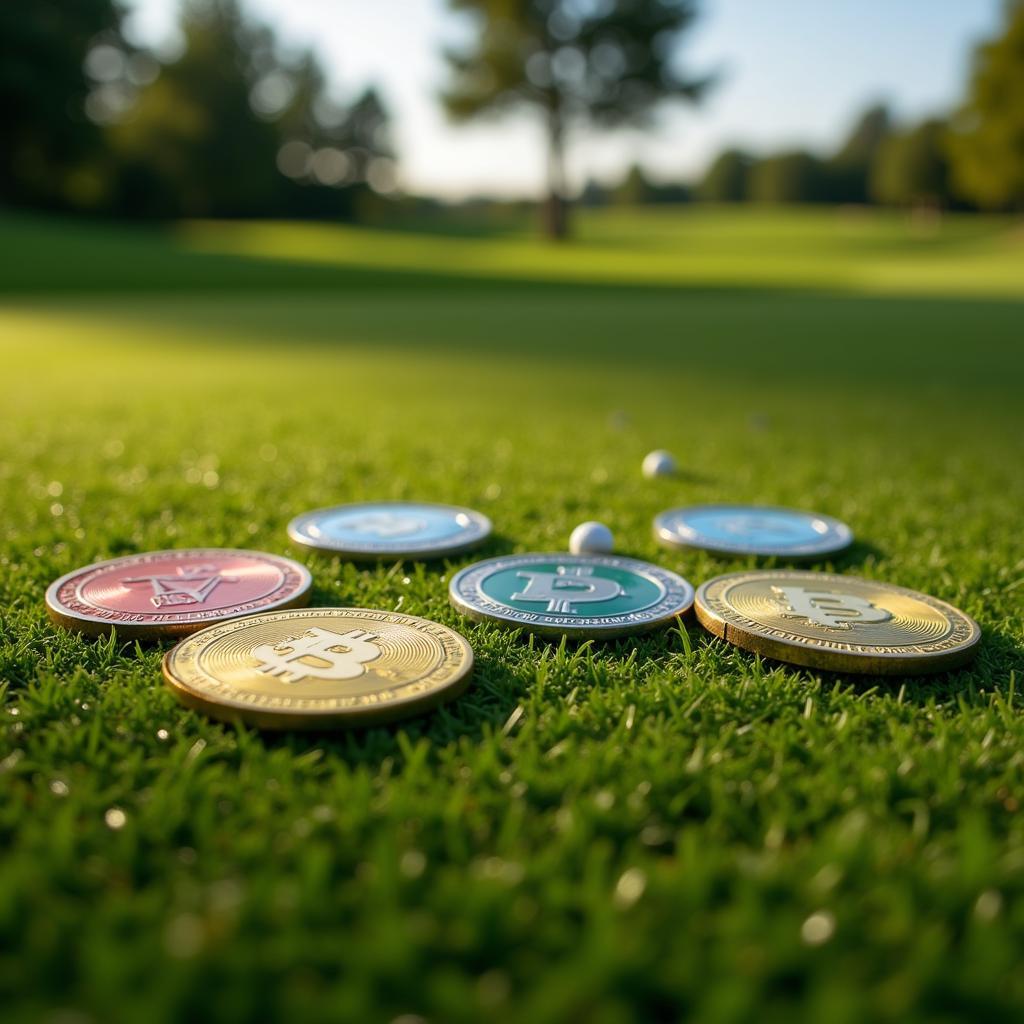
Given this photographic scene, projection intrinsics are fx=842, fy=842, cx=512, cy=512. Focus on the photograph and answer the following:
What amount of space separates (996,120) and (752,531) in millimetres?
53512

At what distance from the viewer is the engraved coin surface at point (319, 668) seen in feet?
4.89

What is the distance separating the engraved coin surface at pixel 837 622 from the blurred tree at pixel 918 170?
68728 millimetres

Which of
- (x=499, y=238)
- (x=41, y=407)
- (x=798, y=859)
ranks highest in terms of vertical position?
(x=499, y=238)

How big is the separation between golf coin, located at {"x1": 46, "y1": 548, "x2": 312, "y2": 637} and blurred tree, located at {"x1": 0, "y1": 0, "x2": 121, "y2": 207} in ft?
130

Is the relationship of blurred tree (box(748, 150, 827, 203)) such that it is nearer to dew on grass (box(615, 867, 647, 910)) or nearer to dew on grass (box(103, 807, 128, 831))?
dew on grass (box(615, 867, 647, 910))

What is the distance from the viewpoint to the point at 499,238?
42188mm

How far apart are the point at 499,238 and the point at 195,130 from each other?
22768 millimetres

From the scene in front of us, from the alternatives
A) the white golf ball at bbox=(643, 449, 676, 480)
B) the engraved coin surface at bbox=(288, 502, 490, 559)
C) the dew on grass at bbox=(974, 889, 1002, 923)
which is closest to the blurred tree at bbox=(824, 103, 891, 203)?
the white golf ball at bbox=(643, 449, 676, 480)

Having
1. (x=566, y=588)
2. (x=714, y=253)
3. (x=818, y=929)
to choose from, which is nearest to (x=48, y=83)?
(x=714, y=253)

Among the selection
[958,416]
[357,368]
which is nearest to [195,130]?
[357,368]

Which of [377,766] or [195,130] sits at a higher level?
[195,130]

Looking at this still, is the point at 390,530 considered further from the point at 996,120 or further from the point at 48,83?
the point at 996,120

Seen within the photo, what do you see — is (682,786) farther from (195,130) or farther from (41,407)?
(195,130)

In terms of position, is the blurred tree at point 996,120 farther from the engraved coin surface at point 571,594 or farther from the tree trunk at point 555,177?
the engraved coin surface at point 571,594
